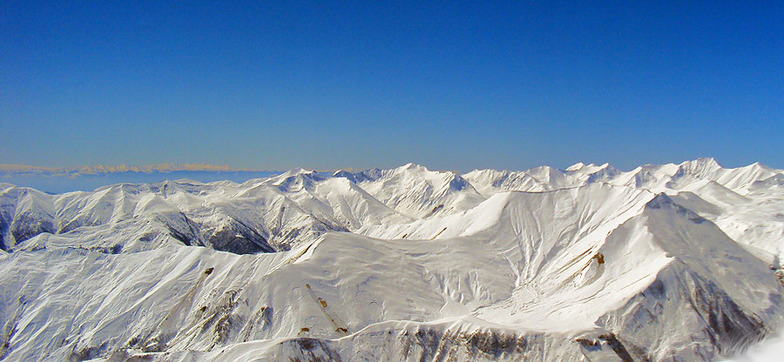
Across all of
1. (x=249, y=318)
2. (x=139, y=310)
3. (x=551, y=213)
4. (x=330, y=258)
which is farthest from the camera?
(x=551, y=213)

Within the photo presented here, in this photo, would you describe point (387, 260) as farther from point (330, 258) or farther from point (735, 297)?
point (735, 297)

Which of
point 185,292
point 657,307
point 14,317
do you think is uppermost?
point 657,307

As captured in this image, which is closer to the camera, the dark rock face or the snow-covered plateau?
the snow-covered plateau

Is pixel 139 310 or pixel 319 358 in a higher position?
pixel 319 358

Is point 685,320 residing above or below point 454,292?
above

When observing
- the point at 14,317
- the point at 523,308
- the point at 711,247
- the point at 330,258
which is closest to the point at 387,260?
A: the point at 330,258

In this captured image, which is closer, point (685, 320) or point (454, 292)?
point (685, 320)

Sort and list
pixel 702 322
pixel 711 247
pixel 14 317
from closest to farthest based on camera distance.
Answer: pixel 702 322 → pixel 711 247 → pixel 14 317

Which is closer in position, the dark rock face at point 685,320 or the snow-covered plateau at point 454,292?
the snow-covered plateau at point 454,292
